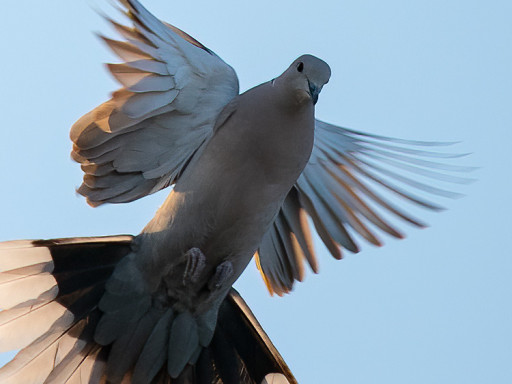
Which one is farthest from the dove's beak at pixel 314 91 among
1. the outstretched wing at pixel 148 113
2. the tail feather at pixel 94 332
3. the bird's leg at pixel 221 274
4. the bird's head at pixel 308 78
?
the tail feather at pixel 94 332

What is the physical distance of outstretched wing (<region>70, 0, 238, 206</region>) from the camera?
576 cm

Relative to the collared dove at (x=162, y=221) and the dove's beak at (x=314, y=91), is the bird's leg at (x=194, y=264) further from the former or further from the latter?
the dove's beak at (x=314, y=91)

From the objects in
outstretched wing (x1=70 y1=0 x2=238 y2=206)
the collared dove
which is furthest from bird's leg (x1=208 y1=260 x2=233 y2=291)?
outstretched wing (x1=70 y1=0 x2=238 y2=206)

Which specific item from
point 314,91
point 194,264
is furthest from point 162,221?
point 314,91

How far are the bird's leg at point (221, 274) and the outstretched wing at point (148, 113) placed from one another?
587 millimetres

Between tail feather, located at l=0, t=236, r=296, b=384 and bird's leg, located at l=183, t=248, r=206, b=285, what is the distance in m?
0.30

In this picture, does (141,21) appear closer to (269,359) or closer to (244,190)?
(244,190)

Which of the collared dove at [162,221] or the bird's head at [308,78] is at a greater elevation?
the bird's head at [308,78]

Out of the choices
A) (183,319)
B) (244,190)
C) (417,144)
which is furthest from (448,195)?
(183,319)

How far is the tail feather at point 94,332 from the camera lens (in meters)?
6.05

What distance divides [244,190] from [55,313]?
1.26 metres

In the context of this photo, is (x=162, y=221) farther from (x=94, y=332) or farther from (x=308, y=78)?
(x=308, y=78)

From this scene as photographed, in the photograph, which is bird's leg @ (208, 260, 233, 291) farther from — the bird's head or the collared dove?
the bird's head

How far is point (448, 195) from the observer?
21.4ft
